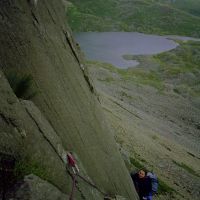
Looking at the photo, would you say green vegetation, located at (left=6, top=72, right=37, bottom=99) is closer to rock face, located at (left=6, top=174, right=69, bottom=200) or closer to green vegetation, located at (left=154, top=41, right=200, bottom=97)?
rock face, located at (left=6, top=174, right=69, bottom=200)

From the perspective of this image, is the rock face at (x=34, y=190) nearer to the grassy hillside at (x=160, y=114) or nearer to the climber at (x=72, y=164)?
the climber at (x=72, y=164)

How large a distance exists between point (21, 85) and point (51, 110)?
6.13ft

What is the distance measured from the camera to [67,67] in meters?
16.5

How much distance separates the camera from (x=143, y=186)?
70.5ft

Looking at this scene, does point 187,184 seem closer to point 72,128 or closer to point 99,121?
point 99,121

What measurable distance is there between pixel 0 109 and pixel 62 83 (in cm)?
502

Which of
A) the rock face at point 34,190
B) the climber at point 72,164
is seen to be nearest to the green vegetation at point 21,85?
the climber at point 72,164

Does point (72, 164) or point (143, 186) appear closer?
point (72, 164)

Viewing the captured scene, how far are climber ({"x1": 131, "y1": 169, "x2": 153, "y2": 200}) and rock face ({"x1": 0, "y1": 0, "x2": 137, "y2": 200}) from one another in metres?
1.91

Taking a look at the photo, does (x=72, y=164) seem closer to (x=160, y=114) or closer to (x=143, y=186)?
(x=143, y=186)

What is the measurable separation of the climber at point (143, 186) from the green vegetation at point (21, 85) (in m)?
10.6

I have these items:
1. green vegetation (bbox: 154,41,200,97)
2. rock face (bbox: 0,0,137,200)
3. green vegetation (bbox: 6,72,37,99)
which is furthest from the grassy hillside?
green vegetation (bbox: 6,72,37,99)

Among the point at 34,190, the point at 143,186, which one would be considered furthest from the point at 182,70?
the point at 34,190

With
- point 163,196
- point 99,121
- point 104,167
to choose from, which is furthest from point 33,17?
point 163,196
